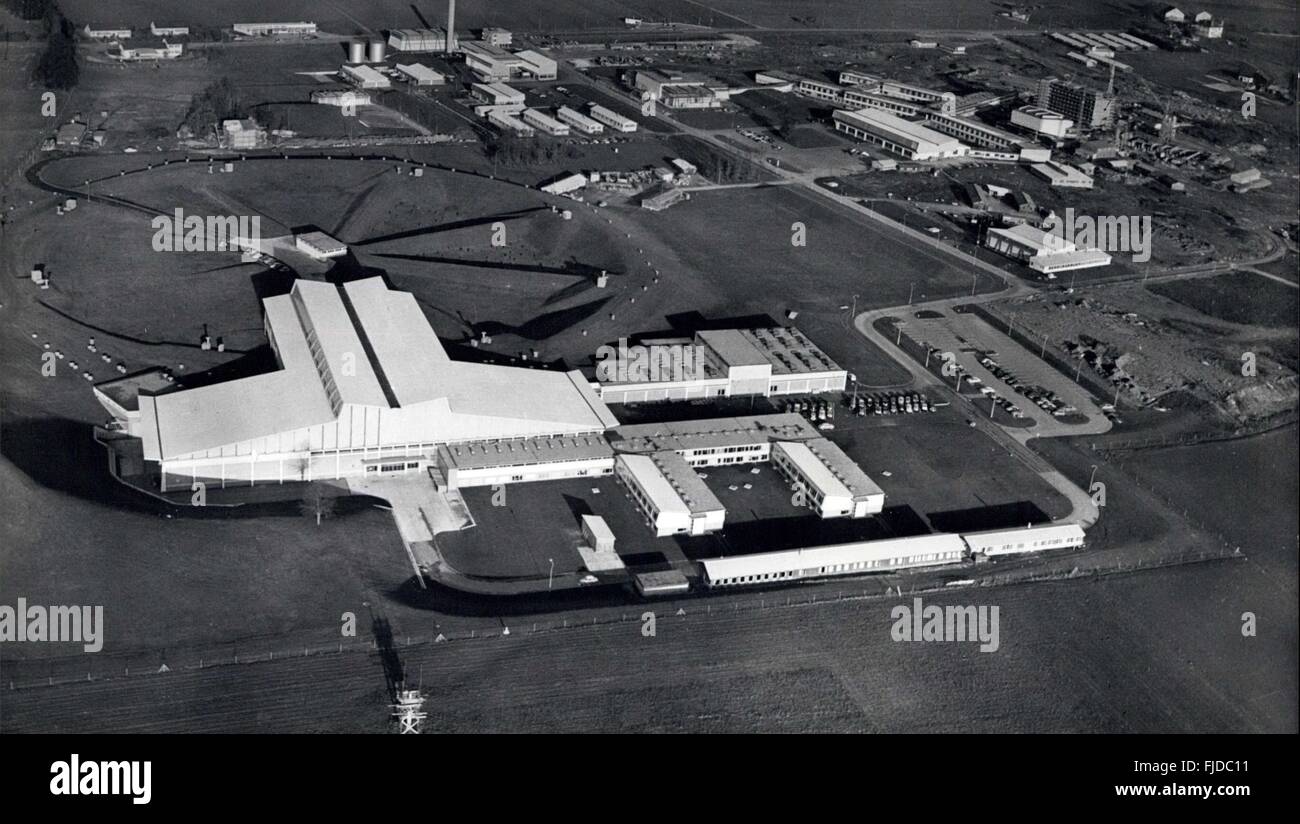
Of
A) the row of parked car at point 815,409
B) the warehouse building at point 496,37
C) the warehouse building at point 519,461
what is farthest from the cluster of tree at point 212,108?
the row of parked car at point 815,409

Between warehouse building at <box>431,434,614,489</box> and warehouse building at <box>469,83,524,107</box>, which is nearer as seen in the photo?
warehouse building at <box>431,434,614,489</box>

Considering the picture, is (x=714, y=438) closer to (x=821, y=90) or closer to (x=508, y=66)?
(x=508, y=66)

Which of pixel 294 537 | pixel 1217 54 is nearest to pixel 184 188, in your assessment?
pixel 294 537

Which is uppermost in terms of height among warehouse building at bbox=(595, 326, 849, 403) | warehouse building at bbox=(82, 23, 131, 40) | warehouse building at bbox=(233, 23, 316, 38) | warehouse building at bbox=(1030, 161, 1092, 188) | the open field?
warehouse building at bbox=(233, 23, 316, 38)

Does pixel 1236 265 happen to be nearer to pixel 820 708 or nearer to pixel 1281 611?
pixel 1281 611

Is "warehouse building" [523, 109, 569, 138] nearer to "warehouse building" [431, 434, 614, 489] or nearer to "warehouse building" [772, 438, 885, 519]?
"warehouse building" [431, 434, 614, 489]

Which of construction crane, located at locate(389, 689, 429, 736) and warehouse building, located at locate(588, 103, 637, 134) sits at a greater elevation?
warehouse building, located at locate(588, 103, 637, 134)

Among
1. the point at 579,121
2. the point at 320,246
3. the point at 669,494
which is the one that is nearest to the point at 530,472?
the point at 669,494

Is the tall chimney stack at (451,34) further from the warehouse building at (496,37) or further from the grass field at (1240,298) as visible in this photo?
the grass field at (1240,298)

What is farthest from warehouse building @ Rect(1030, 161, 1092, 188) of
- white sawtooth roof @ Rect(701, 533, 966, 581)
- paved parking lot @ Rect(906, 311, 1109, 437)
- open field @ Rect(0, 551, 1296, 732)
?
open field @ Rect(0, 551, 1296, 732)
